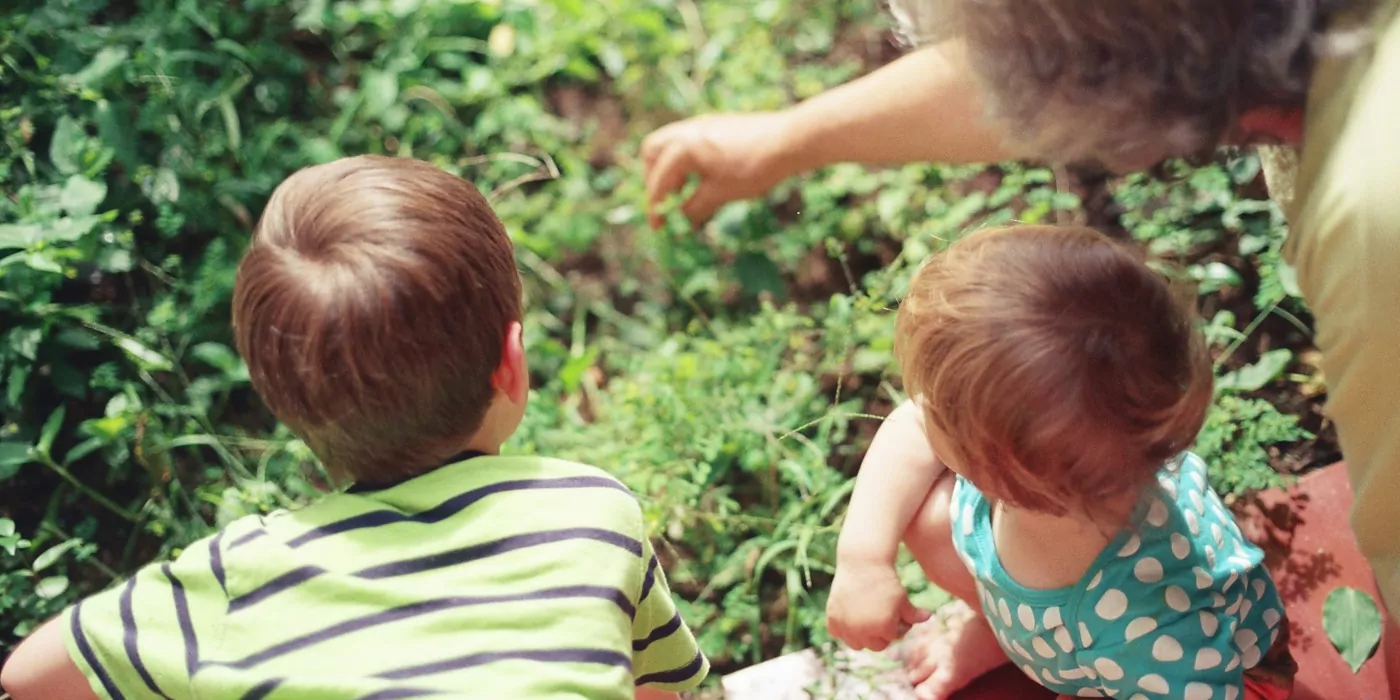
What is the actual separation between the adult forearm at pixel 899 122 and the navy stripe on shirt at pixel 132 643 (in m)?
1.11

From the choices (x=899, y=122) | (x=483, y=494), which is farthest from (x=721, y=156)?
(x=483, y=494)

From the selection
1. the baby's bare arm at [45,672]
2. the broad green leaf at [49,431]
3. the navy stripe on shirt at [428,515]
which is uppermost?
the navy stripe on shirt at [428,515]

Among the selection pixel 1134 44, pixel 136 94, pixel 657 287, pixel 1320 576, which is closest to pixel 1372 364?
pixel 1134 44

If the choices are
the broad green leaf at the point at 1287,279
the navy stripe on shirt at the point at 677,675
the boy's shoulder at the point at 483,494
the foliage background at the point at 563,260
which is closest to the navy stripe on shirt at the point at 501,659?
the boy's shoulder at the point at 483,494

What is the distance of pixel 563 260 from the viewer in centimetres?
198

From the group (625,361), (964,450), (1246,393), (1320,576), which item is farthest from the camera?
Answer: (625,361)

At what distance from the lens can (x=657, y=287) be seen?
6.29 ft

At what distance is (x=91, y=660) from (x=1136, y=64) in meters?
1.09

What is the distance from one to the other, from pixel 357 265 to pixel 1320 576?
128cm

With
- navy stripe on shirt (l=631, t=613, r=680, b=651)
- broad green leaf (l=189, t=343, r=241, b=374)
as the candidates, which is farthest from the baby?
broad green leaf (l=189, t=343, r=241, b=374)

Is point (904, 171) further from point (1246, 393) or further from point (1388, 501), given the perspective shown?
point (1388, 501)

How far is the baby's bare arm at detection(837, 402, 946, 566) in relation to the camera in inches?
46.9

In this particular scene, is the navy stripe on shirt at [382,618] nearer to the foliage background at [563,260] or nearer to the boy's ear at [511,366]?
the boy's ear at [511,366]

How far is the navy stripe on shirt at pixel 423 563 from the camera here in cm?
90
